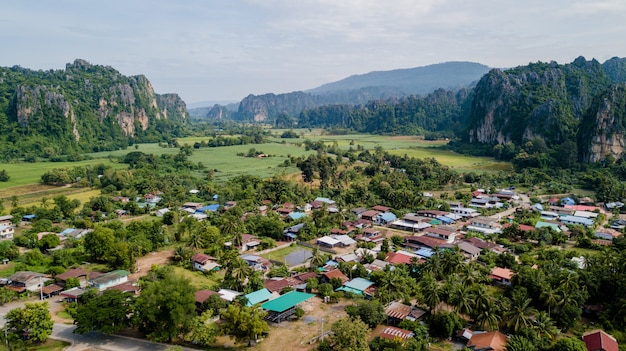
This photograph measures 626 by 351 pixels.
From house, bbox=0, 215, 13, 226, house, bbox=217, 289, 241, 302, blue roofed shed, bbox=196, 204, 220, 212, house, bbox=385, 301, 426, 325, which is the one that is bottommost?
house, bbox=385, 301, 426, 325

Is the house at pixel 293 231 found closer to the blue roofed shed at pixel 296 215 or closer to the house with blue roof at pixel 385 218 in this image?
the blue roofed shed at pixel 296 215

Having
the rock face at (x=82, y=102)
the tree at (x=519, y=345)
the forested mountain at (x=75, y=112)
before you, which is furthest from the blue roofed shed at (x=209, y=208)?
the rock face at (x=82, y=102)

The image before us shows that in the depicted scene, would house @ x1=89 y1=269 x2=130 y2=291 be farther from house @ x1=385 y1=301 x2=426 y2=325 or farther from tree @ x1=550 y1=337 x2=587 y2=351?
tree @ x1=550 y1=337 x2=587 y2=351

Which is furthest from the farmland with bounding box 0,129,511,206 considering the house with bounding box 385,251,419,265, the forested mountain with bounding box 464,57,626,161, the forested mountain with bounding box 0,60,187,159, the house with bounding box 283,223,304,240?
the house with bounding box 385,251,419,265

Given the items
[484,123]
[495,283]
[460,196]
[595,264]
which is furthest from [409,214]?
[484,123]

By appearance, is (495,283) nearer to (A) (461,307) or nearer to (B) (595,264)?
(B) (595,264)

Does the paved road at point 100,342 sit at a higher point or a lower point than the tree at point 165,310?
lower
